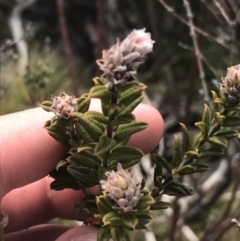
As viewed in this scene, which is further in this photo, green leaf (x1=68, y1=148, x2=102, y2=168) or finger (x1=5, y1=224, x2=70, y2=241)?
finger (x1=5, y1=224, x2=70, y2=241)

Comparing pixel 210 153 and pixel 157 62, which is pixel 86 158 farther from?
pixel 157 62

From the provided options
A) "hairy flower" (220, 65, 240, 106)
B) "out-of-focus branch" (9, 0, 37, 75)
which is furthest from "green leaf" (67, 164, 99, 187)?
"out-of-focus branch" (9, 0, 37, 75)

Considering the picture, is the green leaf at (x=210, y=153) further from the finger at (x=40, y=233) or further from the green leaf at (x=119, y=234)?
the finger at (x=40, y=233)

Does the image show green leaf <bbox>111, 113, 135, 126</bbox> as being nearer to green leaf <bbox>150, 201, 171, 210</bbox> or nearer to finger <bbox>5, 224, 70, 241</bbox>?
green leaf <bbox>150, 201, 171, 210</bbox>

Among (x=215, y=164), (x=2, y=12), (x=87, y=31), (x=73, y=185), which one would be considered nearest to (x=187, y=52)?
(x=215, y=164)

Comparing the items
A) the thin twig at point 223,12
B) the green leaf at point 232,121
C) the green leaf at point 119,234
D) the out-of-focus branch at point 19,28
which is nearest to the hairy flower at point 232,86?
the green leaf at point 232,121

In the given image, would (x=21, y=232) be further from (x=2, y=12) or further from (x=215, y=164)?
(x=2, y=12)
